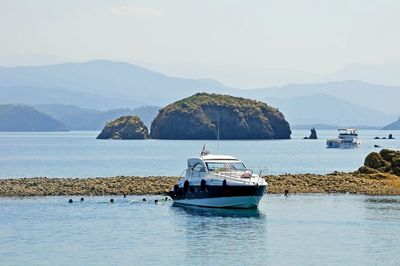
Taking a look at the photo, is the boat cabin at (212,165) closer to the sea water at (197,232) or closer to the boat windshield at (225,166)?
Result: the boat windshield at (225,166)

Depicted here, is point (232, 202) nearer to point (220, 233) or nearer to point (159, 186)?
point (220, 233)

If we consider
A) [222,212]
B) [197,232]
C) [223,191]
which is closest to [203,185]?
[223,191]

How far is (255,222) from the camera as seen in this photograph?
165 feet

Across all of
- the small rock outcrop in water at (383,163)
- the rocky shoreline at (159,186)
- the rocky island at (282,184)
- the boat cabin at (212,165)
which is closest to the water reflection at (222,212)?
the boat cabin at (212,165)

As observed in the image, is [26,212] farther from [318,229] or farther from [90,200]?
[318,229]

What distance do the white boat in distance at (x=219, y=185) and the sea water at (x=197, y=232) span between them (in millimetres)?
709

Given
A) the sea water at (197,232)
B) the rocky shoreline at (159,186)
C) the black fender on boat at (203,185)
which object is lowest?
the sea water at (197,232)

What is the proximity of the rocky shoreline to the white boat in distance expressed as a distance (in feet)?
15.6

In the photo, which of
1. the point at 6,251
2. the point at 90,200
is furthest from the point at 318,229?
the point at 90,200

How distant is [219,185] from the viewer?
56.0 metres

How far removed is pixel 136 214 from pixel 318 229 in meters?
12.4

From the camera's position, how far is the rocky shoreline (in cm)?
6725

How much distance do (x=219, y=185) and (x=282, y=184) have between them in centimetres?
1640

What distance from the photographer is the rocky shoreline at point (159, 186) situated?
67250 mm
